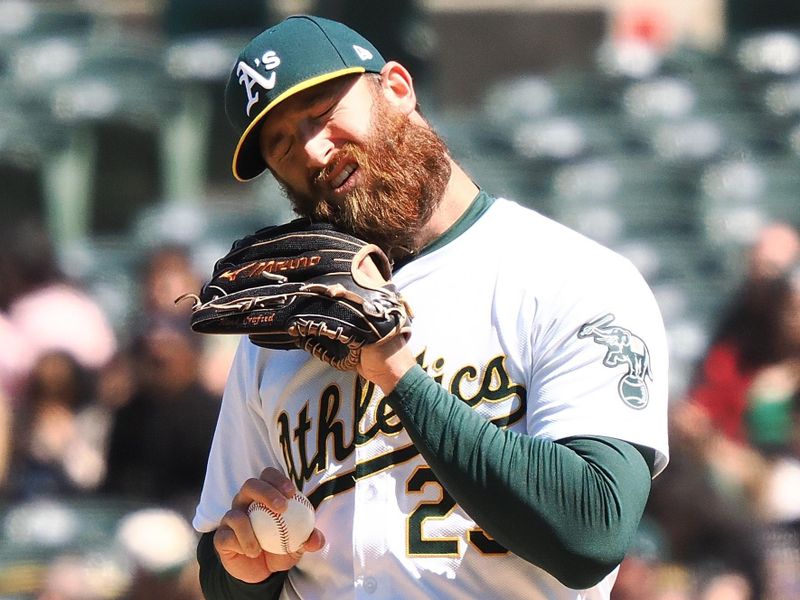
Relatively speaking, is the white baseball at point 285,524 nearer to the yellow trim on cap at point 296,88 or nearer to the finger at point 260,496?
the finger at point 260,496

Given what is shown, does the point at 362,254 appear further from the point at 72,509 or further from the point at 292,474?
the point at 72,509

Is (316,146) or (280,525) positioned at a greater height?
(316,146)

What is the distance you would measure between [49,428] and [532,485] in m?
3.95

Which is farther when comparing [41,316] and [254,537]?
[41,316]

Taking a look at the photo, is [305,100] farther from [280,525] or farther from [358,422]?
[280,525]

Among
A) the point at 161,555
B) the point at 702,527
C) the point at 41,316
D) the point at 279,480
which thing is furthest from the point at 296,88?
the point at 41,316

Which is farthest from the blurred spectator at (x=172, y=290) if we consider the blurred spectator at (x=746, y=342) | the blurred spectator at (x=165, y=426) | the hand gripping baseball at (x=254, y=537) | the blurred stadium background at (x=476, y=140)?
the hand gripping baseball at (x=254, y=537)

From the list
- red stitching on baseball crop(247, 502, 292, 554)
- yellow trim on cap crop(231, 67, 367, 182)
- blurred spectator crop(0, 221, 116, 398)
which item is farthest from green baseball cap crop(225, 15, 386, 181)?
blurred spectator crop(0, 221, 116, 398)

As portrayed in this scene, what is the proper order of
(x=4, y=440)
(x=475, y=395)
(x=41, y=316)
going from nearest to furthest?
(x=475, y=395)
(x=4, y=440)
(x=41, y=316)

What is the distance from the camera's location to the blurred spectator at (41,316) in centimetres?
567

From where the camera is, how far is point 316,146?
1948mm

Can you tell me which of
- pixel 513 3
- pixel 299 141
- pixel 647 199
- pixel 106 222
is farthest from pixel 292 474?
pixel 513 3

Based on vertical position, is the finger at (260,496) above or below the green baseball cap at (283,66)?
below

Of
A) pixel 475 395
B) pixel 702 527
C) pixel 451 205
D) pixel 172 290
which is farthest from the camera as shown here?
pixel 172 290
